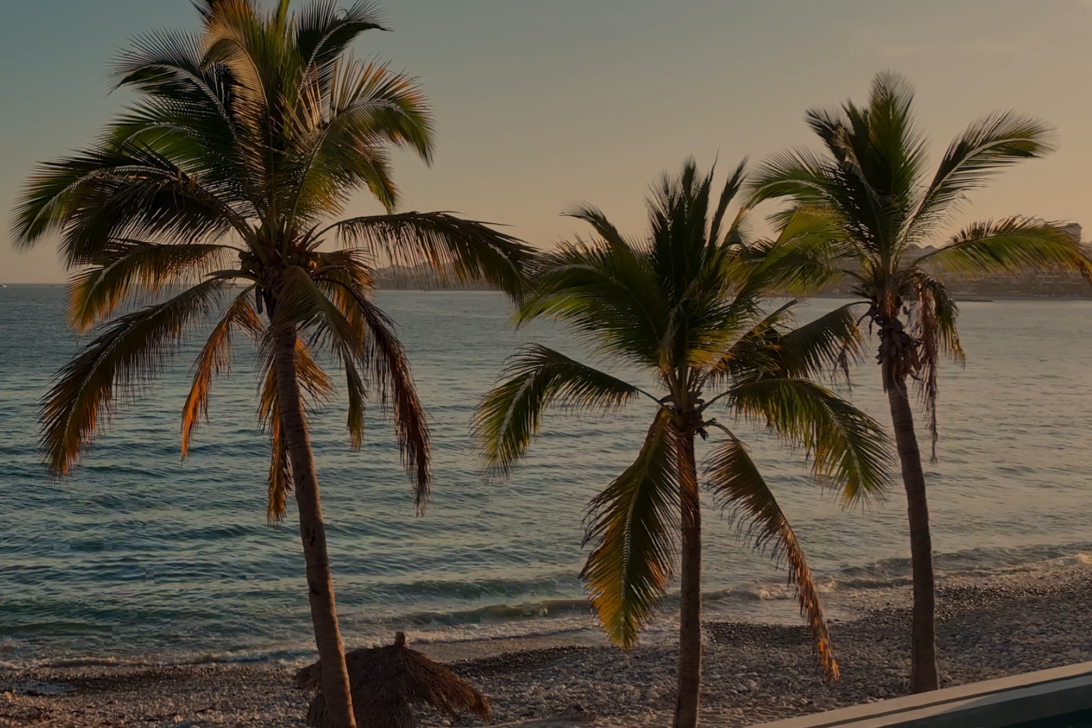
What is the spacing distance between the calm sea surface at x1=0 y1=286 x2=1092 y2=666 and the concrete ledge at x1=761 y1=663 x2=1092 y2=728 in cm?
1370

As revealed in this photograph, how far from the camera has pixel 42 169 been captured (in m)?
7.63

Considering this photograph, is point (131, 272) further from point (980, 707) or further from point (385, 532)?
point (385, 532)

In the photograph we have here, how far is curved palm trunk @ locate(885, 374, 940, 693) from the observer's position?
11812 mm

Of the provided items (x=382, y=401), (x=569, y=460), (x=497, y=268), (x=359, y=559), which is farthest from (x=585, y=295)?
(x=569, y=460)

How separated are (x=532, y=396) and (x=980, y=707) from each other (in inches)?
255

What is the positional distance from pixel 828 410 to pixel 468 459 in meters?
33.3

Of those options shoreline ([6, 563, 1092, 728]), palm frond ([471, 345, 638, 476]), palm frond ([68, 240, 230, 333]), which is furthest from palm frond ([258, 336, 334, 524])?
shoreline ([6, 563, 1092, 728])

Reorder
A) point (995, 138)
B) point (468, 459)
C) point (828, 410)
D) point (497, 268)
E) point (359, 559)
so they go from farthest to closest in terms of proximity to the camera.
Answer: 1. point (468, 459)
2. point (359, 559)
3. point (995, 138)
4. point (828, 410)
5. point (497, 268)

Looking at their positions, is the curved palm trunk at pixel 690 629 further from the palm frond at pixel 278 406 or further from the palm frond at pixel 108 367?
the palm frond at pixel 108 367

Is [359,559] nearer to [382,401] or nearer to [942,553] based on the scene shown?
[942,553]

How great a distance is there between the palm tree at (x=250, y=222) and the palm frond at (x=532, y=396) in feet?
4.33

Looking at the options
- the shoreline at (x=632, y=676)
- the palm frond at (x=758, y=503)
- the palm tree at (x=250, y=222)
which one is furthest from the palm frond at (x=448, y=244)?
the shoreline at (x=632, y=676)

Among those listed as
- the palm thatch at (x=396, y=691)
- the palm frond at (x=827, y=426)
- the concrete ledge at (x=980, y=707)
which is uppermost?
the palm frond at (x=827, y=426)

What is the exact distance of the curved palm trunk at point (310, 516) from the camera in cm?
839
